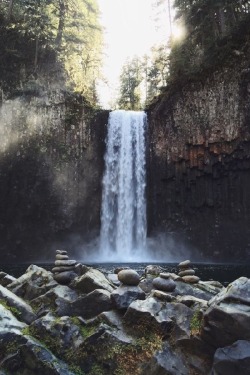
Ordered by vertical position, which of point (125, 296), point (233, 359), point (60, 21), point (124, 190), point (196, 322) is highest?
point (60, 21)

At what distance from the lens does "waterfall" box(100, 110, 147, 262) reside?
101ft

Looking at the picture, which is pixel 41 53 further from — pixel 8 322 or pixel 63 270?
pixel 8 322

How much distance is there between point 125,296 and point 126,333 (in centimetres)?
94

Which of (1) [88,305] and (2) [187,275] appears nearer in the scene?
(1) [88,305]

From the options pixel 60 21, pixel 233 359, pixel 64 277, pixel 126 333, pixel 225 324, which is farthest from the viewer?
pixel 60 21

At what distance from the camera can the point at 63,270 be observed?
924 centimetres

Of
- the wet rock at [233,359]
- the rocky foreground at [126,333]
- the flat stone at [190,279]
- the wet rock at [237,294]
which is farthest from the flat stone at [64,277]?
the wet rock at [233,359]

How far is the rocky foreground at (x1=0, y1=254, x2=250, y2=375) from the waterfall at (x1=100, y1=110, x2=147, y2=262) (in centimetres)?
2205

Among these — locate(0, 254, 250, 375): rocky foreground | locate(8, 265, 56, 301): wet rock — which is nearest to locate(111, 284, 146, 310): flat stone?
locate(0, 254, 250, 375): rocky foreground

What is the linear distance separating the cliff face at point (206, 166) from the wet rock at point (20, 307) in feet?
76.7

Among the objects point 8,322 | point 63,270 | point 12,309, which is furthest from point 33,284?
point 8,322

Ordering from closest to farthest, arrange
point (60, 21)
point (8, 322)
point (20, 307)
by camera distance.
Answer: point (8, 322), point (20, 307), point (60, 21)

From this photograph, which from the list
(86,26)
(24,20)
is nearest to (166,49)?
(86,26)

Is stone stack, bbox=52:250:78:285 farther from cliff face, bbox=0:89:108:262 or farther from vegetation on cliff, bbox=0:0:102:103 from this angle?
vegetation on cliff, bbox=0:0:102:103
